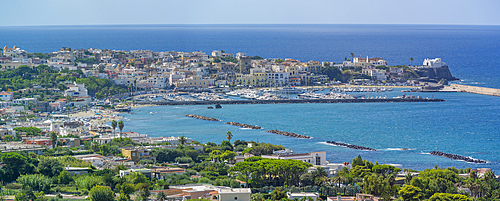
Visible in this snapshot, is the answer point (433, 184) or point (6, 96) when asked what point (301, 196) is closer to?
point (433, 184)

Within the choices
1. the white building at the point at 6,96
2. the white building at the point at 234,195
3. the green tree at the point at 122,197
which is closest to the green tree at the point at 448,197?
the white building at the point at 234,195

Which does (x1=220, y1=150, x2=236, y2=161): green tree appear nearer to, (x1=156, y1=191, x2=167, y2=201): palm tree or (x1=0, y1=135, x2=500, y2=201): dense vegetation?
(x1=0, y1=135, x2=500, y2=201): dense vegetation

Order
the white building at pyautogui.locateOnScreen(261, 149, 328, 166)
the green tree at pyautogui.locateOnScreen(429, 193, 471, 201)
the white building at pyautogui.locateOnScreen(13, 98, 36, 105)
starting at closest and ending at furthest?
the green tree at pyautogui.locateOnScreen(429, 193, 471, 201), the white building at pyautogui.locateOnScreen(261, 149, 328, 166), the white building at pyautogui.locateOnScreen(13, 98, 36, 105)

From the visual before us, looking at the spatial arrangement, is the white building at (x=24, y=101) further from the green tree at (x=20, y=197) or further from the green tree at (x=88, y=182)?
the green tree at (x=20, y=197)

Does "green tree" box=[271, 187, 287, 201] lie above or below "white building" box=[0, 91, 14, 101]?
below

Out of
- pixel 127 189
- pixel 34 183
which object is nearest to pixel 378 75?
pixel 127 189

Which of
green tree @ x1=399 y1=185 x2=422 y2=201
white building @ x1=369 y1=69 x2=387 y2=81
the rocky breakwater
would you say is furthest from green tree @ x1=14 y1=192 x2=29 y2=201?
white building @ x1=369 y1=69 x2=387 y2=81
